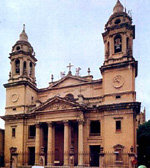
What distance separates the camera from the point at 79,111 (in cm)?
3378

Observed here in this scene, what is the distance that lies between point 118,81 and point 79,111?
656 cm

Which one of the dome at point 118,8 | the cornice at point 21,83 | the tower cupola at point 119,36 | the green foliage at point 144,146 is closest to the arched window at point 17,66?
the cornice at point 21,83

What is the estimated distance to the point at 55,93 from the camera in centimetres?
→ 3909

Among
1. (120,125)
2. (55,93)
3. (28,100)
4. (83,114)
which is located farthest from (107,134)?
(28,100)

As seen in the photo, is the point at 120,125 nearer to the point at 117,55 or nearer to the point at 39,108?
the point at 117,55

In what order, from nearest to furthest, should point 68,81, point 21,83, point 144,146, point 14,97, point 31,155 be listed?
point 31,155 < point 68,81 < point 144,146 < point 21,83 < point 14,97

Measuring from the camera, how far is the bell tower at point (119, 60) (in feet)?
107

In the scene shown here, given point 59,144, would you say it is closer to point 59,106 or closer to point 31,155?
point 31,155

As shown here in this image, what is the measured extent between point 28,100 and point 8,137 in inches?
251

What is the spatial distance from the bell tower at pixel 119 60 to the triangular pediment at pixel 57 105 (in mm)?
4662

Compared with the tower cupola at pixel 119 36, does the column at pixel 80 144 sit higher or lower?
lower

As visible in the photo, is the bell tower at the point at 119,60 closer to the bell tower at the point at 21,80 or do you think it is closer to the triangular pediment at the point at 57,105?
the triangular pediment at the point at 57,105

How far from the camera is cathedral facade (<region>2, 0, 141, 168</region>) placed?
3131 cm

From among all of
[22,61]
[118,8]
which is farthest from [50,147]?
[118,8]
